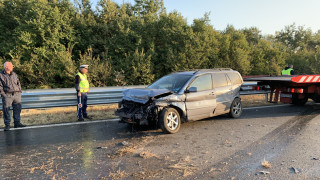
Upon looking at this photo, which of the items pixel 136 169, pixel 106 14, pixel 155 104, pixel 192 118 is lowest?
pixel 136 169

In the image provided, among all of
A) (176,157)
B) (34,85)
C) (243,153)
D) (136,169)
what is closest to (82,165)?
(136,169)

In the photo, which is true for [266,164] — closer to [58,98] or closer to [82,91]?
[82,91]

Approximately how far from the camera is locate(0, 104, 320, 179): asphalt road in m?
3.65

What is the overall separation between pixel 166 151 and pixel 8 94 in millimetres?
4881

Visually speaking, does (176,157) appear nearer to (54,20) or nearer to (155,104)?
(155,104)

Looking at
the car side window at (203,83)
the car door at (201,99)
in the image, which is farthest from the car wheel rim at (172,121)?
the car side window at (203,83)

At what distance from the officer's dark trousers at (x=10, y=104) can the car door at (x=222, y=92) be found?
5.73 meters

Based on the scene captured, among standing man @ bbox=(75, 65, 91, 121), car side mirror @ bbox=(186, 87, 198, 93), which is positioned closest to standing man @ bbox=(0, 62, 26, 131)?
standing man @ bbox=(75, 65, 91, 121)

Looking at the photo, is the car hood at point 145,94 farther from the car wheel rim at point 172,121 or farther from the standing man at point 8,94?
the standing man at point 8,94

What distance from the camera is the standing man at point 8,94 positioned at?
6449 mm

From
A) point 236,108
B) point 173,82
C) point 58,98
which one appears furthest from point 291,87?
point 58,98

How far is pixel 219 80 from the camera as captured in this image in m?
7.33

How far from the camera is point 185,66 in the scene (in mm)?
16734

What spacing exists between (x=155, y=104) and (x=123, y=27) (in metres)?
14.6
